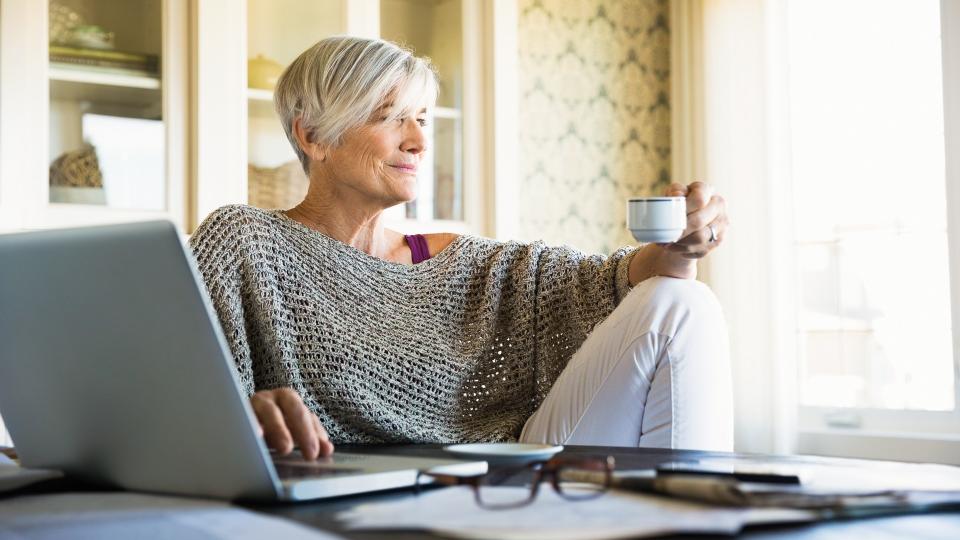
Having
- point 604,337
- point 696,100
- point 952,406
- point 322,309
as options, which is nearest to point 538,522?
point 604,337

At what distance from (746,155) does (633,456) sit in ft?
9.19

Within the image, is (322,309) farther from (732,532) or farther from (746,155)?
(746,155)

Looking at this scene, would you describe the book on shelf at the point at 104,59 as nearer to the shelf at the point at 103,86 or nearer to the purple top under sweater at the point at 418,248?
the shelf at the point at 103,86

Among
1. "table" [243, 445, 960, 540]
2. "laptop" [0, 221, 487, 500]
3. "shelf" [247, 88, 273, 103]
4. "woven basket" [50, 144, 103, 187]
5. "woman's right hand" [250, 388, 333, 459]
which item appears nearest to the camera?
"table" [243, 445, 960, 540]

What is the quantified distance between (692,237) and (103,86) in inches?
76.9

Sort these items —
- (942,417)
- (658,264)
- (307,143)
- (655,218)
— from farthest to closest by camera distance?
(942,417) < (307,143) < (658,264) < (655,218)

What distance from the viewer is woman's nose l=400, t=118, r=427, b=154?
6.26ft

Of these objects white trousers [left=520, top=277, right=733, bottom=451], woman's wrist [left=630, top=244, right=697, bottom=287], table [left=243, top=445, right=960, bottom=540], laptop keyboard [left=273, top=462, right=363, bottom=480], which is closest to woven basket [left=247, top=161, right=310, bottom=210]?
woman's wrist [left=630, top=244, right=697, bottom=287]

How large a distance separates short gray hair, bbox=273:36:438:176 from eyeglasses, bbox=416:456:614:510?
1135mm

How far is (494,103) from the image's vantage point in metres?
3.60

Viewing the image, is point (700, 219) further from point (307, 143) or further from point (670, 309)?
point (307, 143)

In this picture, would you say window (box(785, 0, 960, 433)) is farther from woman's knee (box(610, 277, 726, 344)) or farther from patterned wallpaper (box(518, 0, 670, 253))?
woman's knee (box(610, 277, 726, 344))

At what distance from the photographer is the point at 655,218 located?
1433mm

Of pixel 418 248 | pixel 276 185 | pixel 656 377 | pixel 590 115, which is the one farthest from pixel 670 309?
pixel 590 115
